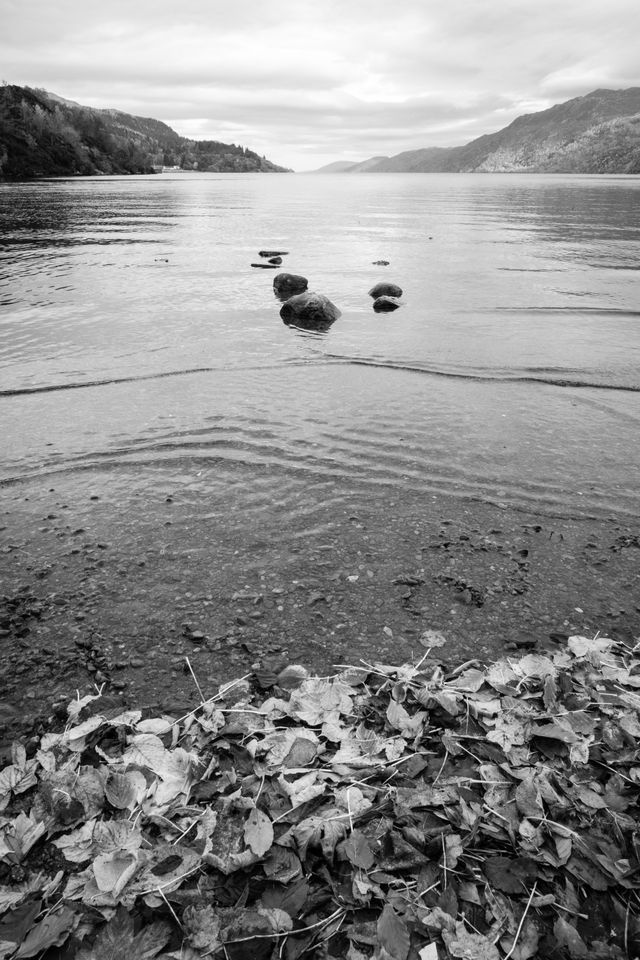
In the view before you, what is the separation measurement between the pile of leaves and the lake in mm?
971

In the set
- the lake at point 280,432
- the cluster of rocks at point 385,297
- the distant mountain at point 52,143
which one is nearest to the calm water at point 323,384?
the lake at point 280,432

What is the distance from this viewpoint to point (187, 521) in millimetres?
6031

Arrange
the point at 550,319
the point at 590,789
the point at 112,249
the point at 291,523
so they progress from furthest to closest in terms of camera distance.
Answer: the point at 112,249 < the point at 550,319 < the point at 291,523 < the point at 590,789

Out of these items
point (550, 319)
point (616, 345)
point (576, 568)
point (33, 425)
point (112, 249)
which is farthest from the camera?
point (112, 249)

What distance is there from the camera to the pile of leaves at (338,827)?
237 cm

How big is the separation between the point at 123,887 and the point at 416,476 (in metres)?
5.40

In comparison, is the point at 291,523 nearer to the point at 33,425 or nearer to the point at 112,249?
the point at 33,425

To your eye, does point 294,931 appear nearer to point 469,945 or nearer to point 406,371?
point 469,945

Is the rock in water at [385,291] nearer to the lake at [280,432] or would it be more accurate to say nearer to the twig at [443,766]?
the lake at [280,432]

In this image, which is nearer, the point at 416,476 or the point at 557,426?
the point at 416,476

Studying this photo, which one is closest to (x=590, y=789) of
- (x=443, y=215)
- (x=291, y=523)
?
(x=291, y=523)

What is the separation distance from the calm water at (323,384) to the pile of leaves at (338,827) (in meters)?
2.90

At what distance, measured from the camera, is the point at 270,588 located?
498 centimetres

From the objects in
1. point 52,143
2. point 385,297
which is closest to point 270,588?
point 385,297
